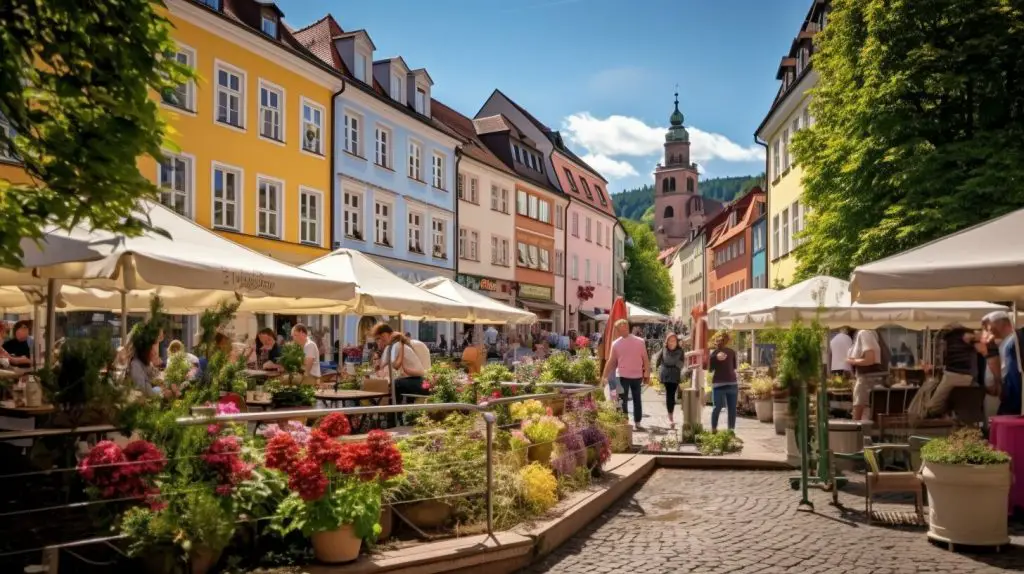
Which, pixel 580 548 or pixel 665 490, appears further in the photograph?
pixel 665 490

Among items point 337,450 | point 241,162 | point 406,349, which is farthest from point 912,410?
point 241,162

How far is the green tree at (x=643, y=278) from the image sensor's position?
8425 cm

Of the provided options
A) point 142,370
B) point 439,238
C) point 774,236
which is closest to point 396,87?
point 439,238

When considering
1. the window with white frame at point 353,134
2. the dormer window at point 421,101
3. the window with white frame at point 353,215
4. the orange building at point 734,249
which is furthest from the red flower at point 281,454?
the orange building at point 734,249

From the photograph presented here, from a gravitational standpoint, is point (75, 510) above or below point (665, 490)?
above

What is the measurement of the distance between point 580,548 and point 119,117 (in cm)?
482

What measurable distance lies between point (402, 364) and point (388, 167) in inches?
814

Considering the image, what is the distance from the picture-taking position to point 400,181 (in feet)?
109

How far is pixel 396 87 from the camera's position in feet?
111

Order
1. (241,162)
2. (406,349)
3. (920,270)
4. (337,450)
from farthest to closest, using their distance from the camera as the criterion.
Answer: (241,162) < (406,349) < (920,270) < (337,450)

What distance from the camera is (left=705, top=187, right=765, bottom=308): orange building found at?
175ft

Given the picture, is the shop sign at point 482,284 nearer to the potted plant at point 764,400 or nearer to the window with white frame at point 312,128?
the window with white frame at point 312,128

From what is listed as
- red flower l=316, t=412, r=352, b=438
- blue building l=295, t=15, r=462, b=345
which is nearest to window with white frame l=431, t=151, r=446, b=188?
blue building l=295, t=15, r=462, b=345

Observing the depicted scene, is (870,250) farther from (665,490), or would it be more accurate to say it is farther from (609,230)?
(609,230)
